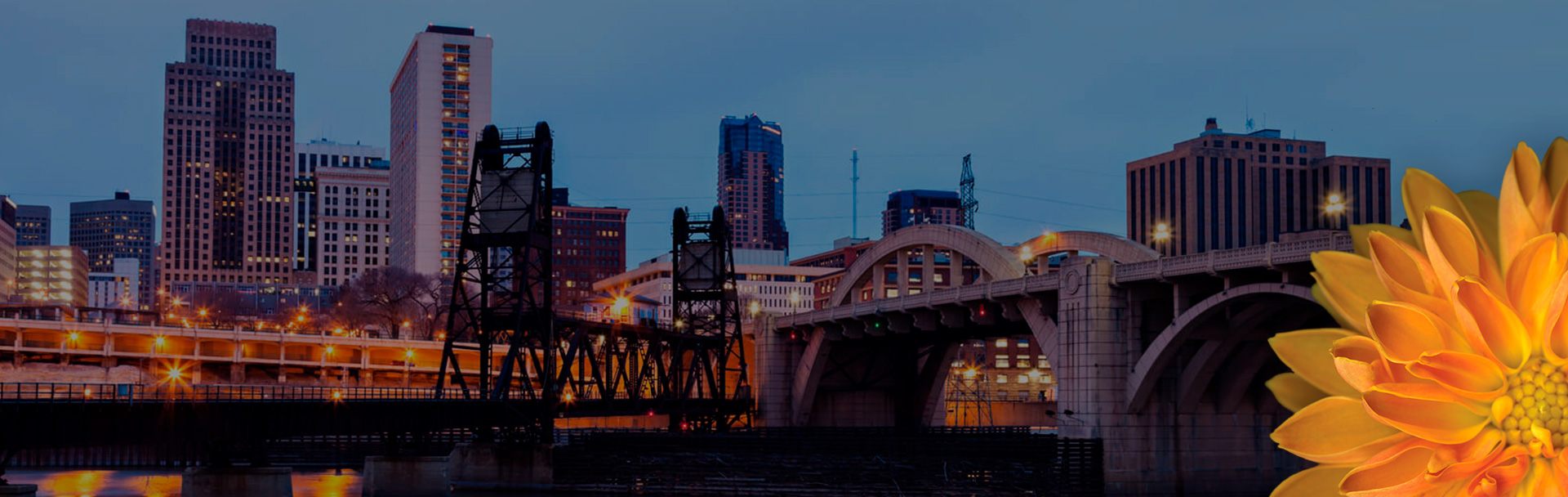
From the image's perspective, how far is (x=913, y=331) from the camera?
334 feet

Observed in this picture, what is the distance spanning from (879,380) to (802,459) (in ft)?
119

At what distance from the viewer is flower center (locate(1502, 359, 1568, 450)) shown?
17.4 feet

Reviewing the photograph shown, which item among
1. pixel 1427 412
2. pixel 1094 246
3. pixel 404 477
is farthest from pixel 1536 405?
pixel 1094 246

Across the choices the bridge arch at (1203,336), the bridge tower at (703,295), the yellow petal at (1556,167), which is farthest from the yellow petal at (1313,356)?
the bridge tower at (703,295)

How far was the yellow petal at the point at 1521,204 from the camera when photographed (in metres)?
5.61

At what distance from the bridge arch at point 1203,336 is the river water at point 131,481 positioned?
134 feet

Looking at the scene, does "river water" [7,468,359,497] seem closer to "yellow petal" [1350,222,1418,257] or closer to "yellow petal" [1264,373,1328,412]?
"yellow petal" [1264,373,1328,412]

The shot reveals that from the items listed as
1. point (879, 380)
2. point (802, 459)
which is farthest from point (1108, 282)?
point (879, 380)

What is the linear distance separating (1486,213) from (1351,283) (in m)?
0.56

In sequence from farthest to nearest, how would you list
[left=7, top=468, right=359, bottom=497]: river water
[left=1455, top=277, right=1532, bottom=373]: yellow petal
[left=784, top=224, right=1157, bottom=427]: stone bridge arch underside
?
[left=784, top=224, right=1157, bottom=427]: stone bridge arch underside
[left=7, top=468, right=359, bottom=497]: river water
[left=1455, top=277, right=1532, bottom=373]: yellow petal

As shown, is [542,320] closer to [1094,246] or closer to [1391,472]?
[1094,246]

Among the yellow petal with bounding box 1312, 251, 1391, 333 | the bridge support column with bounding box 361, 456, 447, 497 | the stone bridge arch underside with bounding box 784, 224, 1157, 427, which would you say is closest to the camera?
the yellow petal with bounding box 1312, 251, 1391, 333

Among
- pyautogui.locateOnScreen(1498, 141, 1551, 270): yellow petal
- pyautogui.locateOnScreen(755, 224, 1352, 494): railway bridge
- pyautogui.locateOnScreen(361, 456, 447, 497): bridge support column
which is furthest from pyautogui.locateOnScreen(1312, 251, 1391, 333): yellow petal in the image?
pyautogui.locateOnScreen(361, 456, 447, 497): bridge support column

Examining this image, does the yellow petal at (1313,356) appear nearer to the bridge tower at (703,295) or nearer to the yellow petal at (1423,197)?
the yellow petal at (1423,197)
